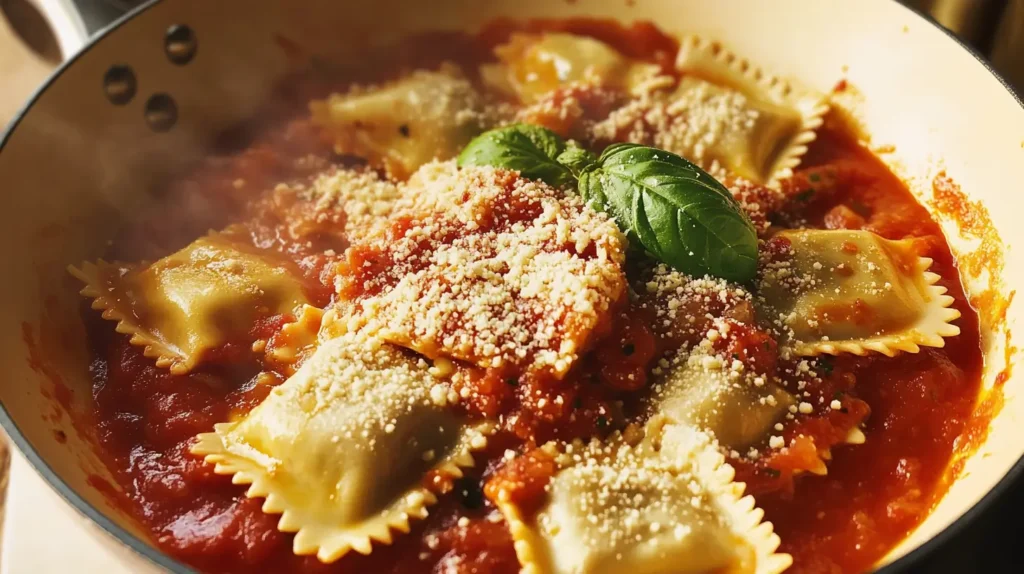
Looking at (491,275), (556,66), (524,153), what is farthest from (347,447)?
(556,66)

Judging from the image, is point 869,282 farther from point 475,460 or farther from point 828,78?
point 475,460

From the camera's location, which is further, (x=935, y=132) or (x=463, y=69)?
(x=463, y=69)

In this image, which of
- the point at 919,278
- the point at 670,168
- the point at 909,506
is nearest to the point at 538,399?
the point at 670,168

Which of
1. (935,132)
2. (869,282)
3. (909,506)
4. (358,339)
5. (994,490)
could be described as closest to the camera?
(994,490)

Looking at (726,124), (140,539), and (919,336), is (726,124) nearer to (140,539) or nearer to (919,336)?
(919,336)

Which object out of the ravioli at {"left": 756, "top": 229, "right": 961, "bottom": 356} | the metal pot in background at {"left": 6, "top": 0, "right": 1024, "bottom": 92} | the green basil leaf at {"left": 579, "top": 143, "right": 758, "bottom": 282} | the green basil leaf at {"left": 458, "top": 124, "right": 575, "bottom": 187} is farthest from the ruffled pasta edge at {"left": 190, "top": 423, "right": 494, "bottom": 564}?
the metal pot in background at {"left": 6, "top": 0, "right": 1024, "bottom": 92}
